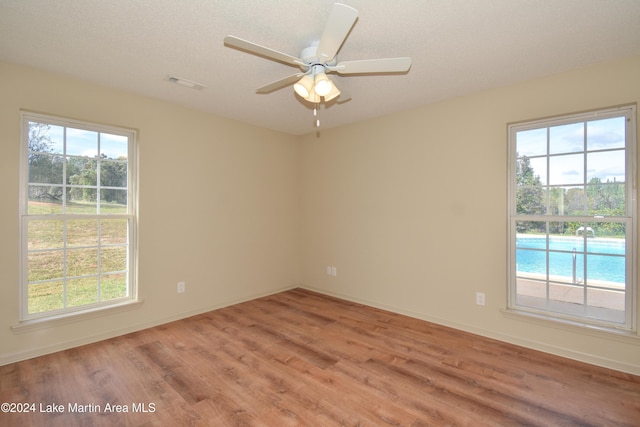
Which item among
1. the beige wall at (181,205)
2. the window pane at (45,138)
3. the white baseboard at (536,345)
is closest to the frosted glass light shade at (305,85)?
the beige wall at (181,205)

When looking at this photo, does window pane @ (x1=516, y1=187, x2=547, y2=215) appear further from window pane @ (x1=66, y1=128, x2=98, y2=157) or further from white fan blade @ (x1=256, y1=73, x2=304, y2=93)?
window pane @ (x1=66, y1=128, x2=98, y2=157)

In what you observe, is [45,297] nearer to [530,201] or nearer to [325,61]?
[325,61]

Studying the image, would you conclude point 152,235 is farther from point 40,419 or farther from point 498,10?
point 498,10

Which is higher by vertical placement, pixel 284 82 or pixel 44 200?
pixel 284 82

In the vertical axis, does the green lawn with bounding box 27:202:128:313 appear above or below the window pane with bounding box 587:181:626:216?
below

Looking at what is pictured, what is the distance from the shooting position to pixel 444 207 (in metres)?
3.39

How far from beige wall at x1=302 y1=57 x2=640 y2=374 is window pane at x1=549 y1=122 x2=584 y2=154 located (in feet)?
0.50

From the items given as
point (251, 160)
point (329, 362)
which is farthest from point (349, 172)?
point (329, 362)

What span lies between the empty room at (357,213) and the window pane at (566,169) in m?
0.02

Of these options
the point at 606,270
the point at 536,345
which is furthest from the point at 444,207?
the point at 536,345

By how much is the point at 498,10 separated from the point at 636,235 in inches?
82.5

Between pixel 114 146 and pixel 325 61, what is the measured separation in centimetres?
254

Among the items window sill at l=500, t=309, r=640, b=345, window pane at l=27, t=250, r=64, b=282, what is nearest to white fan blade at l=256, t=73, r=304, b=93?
window pane at l=27, t=250, r=64, b=282

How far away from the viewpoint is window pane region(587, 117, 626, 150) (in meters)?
2.46
